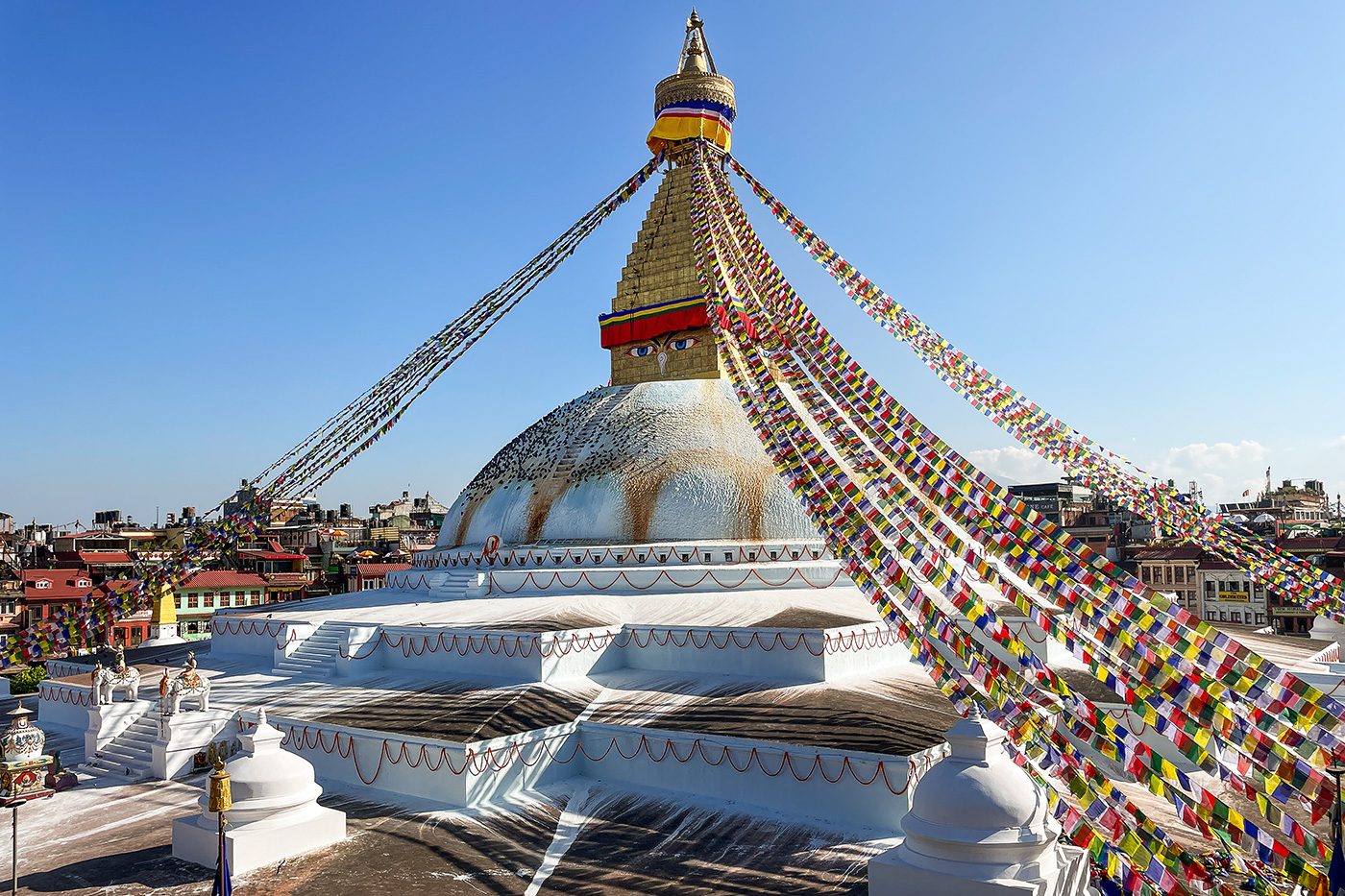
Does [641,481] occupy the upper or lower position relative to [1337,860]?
upper

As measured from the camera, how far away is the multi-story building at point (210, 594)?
90.0ft

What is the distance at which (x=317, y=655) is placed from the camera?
13039 mm

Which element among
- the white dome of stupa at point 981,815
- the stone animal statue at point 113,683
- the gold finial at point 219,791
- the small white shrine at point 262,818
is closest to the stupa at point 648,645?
the white dome of stupa at point 981,815

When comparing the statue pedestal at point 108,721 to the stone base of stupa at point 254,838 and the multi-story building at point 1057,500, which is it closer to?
the stone base of stupa at point 254,838

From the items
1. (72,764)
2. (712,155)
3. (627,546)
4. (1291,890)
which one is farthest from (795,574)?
(72,764)

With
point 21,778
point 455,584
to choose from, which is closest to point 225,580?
point 455,584

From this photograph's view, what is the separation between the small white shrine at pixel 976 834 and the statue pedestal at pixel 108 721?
9.86m

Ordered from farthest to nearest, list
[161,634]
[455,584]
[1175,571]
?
[1175,571]
[161,634]
[455,584]

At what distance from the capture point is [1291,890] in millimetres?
5336

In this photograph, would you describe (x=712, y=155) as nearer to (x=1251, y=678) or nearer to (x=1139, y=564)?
(x=1251, y=678)

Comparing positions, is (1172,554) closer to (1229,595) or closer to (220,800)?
(1229,595)

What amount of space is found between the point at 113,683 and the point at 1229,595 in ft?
98.8

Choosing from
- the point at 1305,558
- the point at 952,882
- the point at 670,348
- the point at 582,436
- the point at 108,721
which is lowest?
the point at 108,721

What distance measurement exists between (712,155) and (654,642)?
8.60m
